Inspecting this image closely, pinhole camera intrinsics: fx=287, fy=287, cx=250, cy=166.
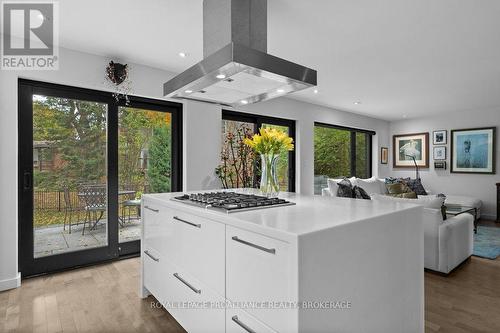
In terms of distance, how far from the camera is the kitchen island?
1100mm

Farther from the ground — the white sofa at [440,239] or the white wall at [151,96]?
the white wall at [151,96]

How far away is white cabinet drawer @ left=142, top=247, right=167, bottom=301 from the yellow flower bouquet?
3.19ft

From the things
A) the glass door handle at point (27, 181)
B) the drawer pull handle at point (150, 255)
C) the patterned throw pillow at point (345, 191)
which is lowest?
the drawer pull handle at point (150, 255)

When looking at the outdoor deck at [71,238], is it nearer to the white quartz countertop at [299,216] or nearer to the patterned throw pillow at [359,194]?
the white quartz countertop at [299,216]

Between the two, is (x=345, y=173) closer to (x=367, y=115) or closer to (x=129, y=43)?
(x=367, y=115)

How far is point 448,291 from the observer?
260 cm

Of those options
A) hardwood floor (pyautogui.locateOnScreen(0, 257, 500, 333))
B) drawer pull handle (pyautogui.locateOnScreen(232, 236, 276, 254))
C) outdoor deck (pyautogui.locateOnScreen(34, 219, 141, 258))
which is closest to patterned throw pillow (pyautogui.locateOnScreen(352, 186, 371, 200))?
hardwood floor (pyautogui.locateOnScreen(0, 257, 500, 333))

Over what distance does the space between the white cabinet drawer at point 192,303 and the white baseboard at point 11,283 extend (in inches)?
63.6

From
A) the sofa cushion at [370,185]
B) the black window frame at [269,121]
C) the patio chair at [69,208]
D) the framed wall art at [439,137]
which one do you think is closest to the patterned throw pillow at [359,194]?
the sofa cushion at [370,185]

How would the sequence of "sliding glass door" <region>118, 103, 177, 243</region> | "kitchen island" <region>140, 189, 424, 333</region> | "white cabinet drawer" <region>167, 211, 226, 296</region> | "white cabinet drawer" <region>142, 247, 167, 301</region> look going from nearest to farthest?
"kitchen island" <region>140, 189, 424, 333</region>, "white cabinet drawer" <region>167, 211, 226, 296</region>, "white cabinet drawer" <region>142, 247, 167, 301</region>, "sliding glass door" <region>118, 103, 177, 243</region>

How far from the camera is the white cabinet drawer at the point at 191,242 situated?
4.85 feet

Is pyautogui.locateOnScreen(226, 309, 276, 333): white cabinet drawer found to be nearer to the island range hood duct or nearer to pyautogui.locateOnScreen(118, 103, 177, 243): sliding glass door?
the island range hood duct

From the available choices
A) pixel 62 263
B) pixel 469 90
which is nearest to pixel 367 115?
pixel 469 90

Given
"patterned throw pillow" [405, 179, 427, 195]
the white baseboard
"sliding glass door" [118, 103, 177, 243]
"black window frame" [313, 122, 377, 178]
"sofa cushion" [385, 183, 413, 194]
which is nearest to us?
the white baseboard
